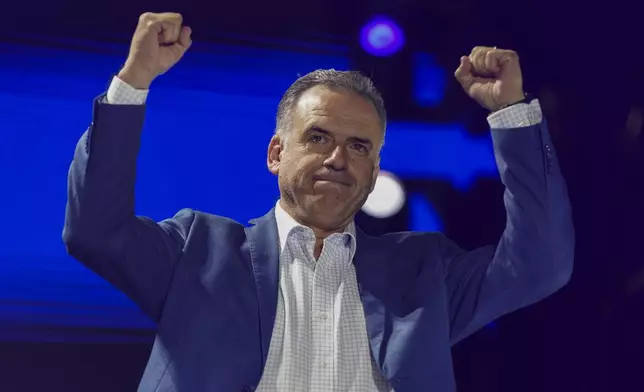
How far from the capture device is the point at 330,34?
6.48 feet

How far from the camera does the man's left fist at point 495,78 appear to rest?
1.38m

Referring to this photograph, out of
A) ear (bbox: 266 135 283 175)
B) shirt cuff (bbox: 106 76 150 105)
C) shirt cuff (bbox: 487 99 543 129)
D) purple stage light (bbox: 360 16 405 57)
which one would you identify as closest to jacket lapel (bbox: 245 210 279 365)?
ear (bbox: 266 135 283 175)

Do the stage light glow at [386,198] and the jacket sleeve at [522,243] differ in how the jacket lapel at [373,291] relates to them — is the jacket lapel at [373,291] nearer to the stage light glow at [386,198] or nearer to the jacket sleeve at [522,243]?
the jacket sleeve at [522,243]

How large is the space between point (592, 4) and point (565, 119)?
34 cm

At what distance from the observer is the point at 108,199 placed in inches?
48.1

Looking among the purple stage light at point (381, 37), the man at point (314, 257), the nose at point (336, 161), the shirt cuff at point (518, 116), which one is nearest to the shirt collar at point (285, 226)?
the man at point (314, 257)

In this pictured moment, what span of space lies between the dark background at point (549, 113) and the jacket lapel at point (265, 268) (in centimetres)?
56

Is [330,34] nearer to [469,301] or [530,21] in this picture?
[530,21]

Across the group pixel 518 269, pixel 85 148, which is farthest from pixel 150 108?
pixel 518 269

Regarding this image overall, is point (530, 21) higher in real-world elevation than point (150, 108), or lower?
higher

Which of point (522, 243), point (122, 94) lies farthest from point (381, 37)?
point (122, 94)

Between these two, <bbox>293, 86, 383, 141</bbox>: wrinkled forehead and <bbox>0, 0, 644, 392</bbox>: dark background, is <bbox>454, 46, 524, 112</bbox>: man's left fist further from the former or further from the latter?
<bbox>0, 0, 644, 392</bbox>: dark background

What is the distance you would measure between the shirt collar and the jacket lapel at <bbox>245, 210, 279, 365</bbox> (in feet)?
0.05

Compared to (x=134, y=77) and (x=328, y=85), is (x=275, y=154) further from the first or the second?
(x=134, y=77)
